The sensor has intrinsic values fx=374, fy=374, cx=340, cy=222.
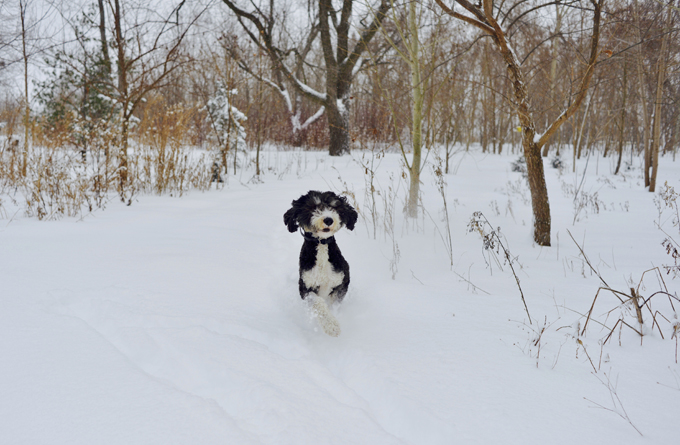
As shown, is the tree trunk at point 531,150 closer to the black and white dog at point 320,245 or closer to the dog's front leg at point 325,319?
the black and white dog at point 320,245

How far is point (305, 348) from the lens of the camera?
2363 millimetres

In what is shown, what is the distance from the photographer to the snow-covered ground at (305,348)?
60.0 inches

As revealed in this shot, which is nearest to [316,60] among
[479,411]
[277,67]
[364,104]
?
[364,104]

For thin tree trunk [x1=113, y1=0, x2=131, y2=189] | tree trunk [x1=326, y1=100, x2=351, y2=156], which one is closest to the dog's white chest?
thin tree trunk [x1=113, y1=0, x2=131, y2=189]

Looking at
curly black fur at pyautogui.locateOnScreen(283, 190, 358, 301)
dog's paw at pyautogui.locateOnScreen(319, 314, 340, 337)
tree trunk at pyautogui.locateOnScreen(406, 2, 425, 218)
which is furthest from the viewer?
tree trunk at pyautogui.locateOnScreen(406, 2, 425, 218)

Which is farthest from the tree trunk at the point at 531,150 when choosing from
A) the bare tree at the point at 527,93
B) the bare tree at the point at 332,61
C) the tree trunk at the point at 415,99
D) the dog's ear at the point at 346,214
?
the bare tree at the point at 332,61

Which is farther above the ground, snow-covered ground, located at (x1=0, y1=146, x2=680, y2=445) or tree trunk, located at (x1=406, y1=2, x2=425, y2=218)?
tree trunk, located at (x1=406, y1=2, x2=425, y2=218)

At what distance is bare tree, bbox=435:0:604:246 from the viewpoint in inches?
141

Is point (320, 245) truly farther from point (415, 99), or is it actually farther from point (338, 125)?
point (338, 125)

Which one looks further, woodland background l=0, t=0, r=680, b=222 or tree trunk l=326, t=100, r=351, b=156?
tree trunk l=326, t=100, r=351, b=156

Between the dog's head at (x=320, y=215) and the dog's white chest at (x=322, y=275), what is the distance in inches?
5.9

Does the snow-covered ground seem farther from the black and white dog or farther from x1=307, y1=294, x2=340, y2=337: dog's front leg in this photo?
the black and white dog

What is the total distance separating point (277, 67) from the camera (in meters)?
11.2

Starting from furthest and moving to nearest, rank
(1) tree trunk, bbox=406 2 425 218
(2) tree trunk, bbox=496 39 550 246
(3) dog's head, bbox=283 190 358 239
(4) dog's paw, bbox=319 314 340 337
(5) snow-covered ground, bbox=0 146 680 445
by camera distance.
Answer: (1) tree trunk, bbox=406 2 425 218 < (2) tree trunk, bbox=496 39 550 246 < (3) dog's head, bbox=283 190 358 239 < (4) dog's paw, bbox=319 314 340 337 < (5) snow-covered ground, bbox=0 146 680 445
